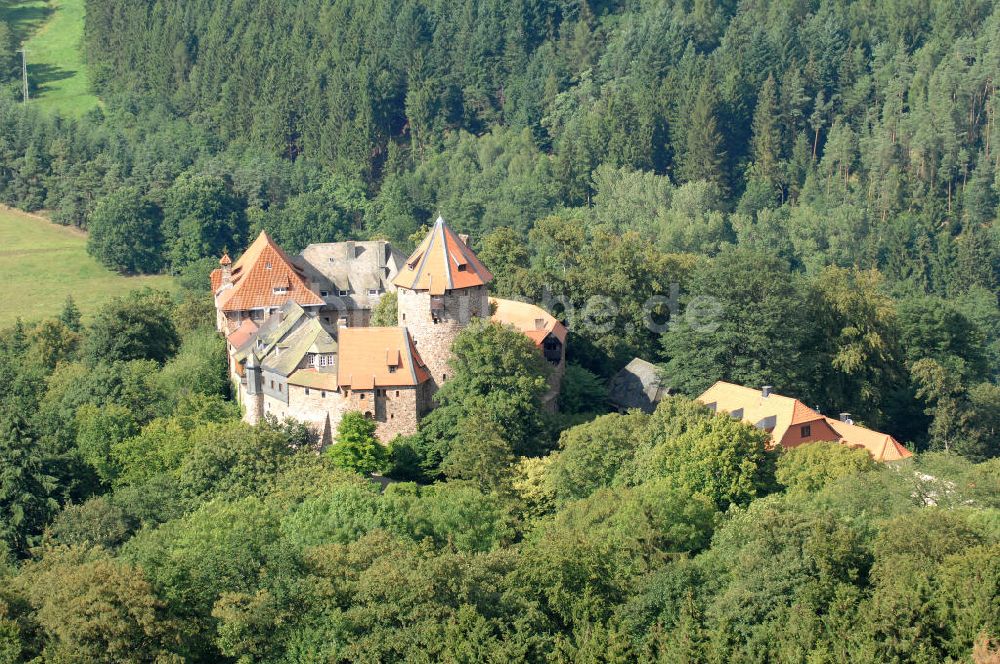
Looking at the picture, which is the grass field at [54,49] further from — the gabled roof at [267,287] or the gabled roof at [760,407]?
the gabled roof at [760,407]

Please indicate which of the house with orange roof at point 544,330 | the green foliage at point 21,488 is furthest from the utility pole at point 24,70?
the green foliage at point 21,488

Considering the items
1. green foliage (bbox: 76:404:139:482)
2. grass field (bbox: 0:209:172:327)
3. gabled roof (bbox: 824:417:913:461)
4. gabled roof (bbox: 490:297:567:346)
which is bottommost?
grass field (bbox: 0:209:172:327)

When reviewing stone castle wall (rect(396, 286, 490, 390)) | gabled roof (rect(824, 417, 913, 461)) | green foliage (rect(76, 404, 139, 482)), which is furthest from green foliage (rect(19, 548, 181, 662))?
gabled roof (rect(824, 417, 913, 461))

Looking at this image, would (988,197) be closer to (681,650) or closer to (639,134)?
(639,134)

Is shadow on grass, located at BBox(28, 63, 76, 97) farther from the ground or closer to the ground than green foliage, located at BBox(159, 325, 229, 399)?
closer to the ground

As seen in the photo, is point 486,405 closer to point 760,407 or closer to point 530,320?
point 530,320

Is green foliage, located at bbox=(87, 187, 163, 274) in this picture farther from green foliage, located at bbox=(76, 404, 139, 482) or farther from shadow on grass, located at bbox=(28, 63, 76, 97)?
green foliage, located at bbox=(76, 404, 139, 482)

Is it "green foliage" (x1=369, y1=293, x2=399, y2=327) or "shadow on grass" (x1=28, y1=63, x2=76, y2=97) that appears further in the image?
"shadow on grass" (x1=28, y1=63, x2=76, y2=97)

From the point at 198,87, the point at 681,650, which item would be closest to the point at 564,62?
the point at 198,87
